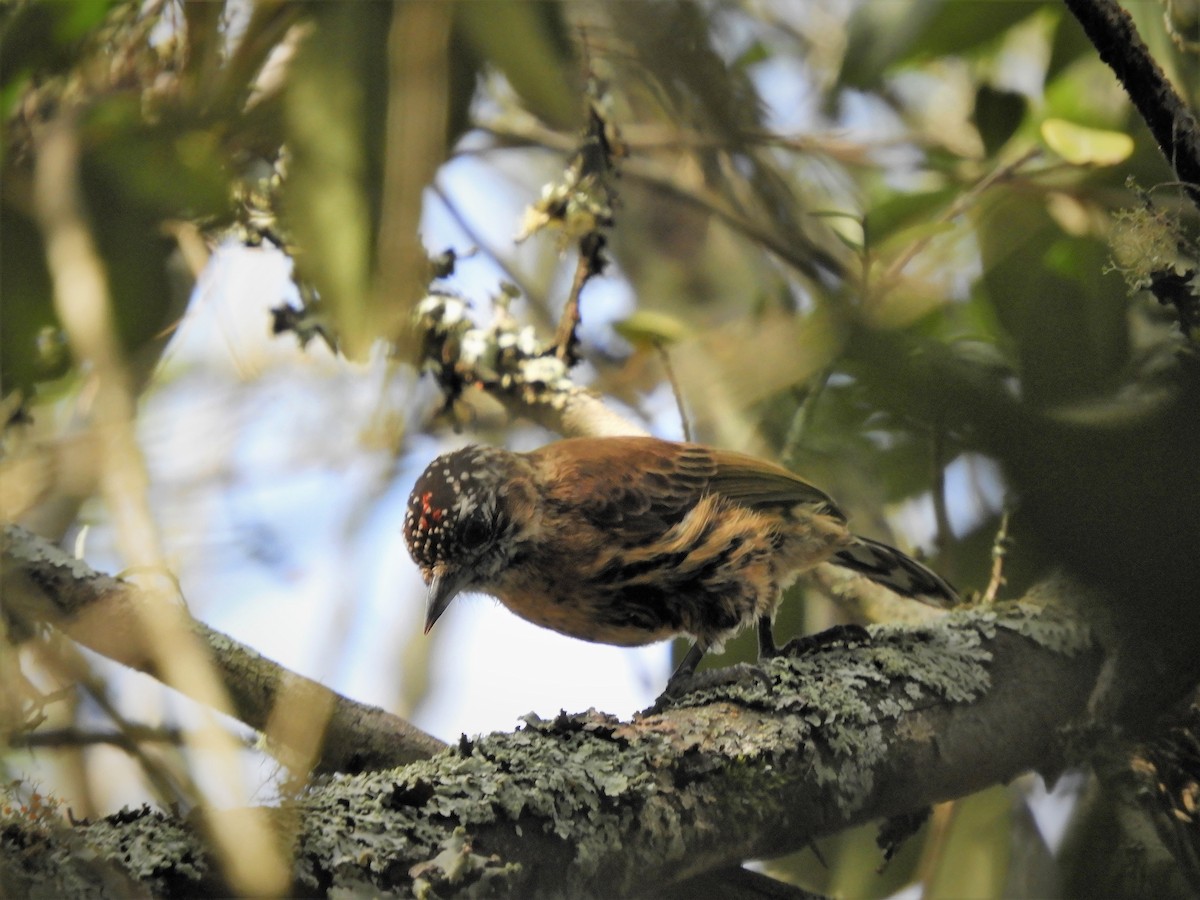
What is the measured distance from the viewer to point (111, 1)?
2.90 m

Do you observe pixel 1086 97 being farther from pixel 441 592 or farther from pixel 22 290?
pixel 22 290

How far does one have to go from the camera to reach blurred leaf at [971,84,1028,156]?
12.1 ft

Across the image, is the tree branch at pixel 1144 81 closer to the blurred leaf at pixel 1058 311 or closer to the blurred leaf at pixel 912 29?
the blurred leaf at pixel 1058 311

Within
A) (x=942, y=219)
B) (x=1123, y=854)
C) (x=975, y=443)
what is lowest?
(x=1123, y=854)

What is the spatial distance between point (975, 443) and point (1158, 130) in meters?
0.98

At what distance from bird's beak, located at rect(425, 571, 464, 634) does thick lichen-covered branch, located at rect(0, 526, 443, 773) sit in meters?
0.47

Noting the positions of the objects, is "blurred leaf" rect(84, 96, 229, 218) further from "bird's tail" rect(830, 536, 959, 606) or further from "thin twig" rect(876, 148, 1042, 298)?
"bird's tail" rect(830, 536, 959, 606)

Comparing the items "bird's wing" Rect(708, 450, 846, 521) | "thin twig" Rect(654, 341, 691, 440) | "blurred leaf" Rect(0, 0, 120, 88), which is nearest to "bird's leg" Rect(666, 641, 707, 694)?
"bird's wing" Rect(708, 450, 846, 521)

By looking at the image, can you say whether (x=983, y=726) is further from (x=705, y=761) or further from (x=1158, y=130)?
(x=1158, y=130)

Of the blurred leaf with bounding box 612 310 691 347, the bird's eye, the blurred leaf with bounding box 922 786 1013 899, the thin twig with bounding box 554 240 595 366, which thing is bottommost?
the blurred leaf with bounding box 922 786 1013 899

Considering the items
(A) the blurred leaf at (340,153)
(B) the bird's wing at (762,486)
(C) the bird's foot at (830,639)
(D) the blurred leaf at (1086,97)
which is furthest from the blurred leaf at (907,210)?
(A) the blurred leaf at (340,153)

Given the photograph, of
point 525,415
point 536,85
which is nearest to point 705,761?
point 536,85

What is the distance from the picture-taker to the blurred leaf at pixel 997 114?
368cm

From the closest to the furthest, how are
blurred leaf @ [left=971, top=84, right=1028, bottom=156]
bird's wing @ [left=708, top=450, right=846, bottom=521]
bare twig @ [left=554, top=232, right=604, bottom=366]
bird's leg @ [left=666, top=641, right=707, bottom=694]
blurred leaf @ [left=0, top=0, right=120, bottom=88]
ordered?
blurred leaf @ [left=0, top=0, right=120, bottom=88] < bird's leg @ [left=666, top=641, right=707, bottom=694] < bird's wing @ [left=708, top=450, right=846, bottom=521] < blurred leaf @ [left=971, top=84, right=1028, bottom=156] < bare twig @ [left=554, top=232, right=604, bottom=366]
